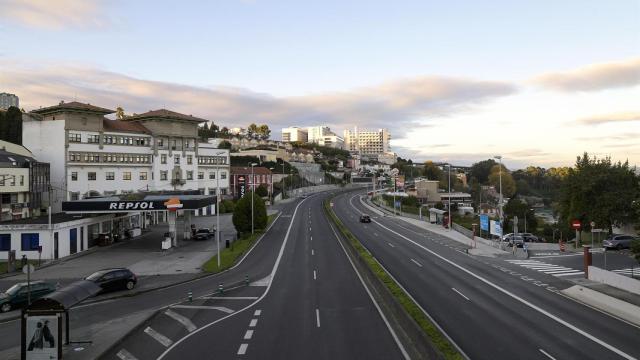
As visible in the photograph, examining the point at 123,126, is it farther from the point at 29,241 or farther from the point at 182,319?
the point at 182,319

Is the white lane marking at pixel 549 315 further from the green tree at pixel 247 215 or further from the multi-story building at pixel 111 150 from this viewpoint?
the multi-story building at pixel 111 150

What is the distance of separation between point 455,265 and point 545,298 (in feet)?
41.8

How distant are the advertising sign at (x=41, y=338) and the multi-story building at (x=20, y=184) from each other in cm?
4908

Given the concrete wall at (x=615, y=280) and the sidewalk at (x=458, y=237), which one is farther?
the sidewalk at (x=458, y=237)

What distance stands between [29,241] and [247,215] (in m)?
24.1

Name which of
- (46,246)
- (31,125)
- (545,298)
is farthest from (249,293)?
(31,125)

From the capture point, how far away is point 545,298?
28.5 meters

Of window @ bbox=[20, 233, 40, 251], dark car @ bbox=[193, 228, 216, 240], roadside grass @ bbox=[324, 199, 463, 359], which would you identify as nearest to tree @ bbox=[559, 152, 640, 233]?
roadside grass @ bbox=[324, 199, 463, 359]

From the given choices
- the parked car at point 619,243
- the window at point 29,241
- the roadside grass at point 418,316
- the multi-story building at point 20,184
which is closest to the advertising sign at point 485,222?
the parked car at point 619,243

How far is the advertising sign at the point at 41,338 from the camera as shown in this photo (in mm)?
17234

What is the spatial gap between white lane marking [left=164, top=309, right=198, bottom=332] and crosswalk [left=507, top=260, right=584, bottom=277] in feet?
87.8

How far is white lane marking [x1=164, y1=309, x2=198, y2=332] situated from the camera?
894 inches

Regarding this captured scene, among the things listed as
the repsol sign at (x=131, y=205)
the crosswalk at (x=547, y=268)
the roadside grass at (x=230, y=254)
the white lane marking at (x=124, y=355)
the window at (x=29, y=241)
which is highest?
the repsol sign at (x=131, y=205)

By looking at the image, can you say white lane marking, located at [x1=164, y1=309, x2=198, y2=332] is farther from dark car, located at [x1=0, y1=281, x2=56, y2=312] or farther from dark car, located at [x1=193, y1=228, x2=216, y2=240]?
dark car, located at [x1=193, y1=228, x2=216, y2=240]
